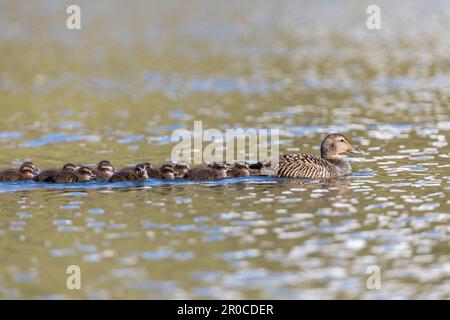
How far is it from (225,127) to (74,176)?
7192 millimetres

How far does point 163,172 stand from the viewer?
1645 cm

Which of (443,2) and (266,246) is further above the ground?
(443,2)

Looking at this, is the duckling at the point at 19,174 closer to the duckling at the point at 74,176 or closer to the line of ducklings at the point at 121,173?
the line of ducklings at the point at 121,173

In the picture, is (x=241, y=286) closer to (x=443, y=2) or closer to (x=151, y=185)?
(x=151, y=185)

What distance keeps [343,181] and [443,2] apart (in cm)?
A: 3855

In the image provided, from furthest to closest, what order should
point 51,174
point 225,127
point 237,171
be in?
point 225,127 → point 237,171 → point 51,174

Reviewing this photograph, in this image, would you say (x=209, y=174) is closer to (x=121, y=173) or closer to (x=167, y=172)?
(x=167, y=172)

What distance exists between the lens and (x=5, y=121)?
24500 mm

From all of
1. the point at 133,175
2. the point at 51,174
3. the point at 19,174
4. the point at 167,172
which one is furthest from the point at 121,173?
the point at 19,174

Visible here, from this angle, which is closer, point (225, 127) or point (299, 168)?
point (299, 168)

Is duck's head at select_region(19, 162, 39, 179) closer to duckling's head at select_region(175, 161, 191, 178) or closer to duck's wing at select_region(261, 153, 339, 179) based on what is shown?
duckling's head at select_region(175, 161, 191, 178)

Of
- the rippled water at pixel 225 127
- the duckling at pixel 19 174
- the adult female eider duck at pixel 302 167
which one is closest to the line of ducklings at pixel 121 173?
the duckling at pixel 19 174
